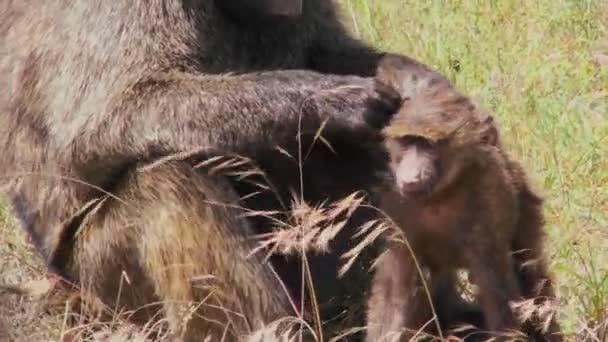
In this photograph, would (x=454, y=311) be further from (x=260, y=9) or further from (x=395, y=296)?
(x=260, y=9)

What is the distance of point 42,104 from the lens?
15.9ft

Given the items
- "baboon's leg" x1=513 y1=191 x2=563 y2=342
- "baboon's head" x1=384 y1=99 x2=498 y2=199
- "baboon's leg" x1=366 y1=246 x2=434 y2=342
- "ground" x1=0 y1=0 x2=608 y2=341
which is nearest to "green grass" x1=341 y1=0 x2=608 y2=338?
"ground" x1=0 y1=0 x2=608 y2=341

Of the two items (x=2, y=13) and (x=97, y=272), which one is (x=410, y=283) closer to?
(x=97, y=272)

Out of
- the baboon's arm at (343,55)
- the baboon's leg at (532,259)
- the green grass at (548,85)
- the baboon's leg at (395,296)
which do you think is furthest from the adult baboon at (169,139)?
the green grass at (548,85)

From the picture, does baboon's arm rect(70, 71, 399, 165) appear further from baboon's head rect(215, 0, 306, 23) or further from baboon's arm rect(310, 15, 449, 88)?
baboon's arm rect(310, 15, 449, 88)

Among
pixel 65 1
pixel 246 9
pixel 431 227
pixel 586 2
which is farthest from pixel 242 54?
pixel 586 2

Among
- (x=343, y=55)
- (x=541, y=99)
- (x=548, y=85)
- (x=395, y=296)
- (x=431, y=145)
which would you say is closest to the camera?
(x=431, y=145)

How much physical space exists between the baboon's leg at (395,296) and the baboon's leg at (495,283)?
7.4 inches

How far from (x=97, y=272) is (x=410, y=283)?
91cm

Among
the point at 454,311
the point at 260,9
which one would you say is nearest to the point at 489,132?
the point at 454,311

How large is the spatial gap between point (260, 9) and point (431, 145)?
872 millimetres

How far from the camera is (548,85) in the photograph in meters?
6.60

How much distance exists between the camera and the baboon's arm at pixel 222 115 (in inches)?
183

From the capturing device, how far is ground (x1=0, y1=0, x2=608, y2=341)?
498 cm
